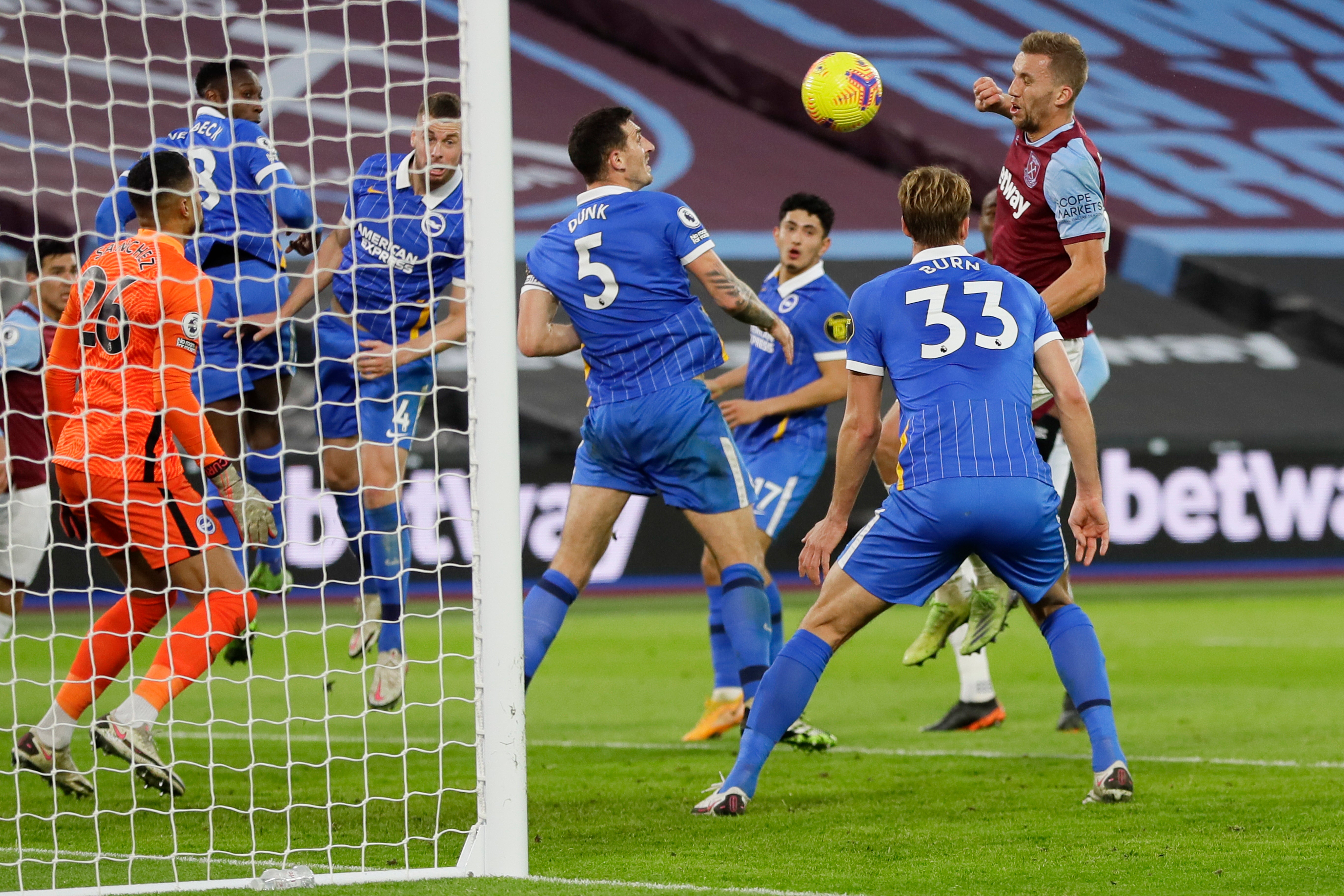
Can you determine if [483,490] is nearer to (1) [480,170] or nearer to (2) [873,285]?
(1) [480,170]

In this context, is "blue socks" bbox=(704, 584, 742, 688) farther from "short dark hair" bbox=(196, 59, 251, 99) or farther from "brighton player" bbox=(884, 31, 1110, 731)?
"short dark hair" bbox=(196, 59, 251, 99)

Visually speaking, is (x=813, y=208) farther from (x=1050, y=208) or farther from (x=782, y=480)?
(x=1050, y=208)

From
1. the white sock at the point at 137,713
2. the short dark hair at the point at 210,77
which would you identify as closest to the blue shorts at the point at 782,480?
the short dark hair at the point at 210,77

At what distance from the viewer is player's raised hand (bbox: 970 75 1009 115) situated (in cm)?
582

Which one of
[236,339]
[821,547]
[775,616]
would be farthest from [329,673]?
[775,616]

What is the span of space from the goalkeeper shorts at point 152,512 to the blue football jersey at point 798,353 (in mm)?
2829

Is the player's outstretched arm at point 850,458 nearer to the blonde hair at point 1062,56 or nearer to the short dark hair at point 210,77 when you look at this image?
the blonde hair at point 1062,56

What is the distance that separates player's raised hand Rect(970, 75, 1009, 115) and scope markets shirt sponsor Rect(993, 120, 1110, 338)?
116 millimetres

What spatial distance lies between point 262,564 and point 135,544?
2.30m

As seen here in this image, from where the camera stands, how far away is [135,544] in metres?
5.09

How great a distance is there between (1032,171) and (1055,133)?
0.16 metres

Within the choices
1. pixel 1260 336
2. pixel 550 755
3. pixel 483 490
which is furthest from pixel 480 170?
pixel 1260 336

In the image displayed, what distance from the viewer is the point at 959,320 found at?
15.3 ft

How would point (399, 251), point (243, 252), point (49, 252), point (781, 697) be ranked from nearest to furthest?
1. point (781, 697)
2. point (399, 251)
3. point (243, 252)
4. point (49, 252)
